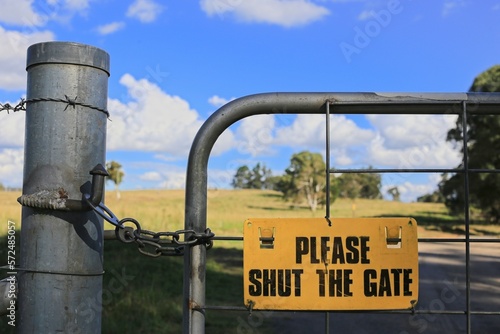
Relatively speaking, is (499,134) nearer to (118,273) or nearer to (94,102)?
(118,273)

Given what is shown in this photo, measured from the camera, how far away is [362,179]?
67.6 m

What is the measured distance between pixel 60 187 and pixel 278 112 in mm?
699

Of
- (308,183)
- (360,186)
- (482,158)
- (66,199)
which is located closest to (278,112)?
(66,199)

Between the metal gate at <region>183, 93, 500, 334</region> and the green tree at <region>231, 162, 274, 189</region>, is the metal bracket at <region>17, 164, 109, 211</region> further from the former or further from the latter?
the green tree at <region>231, 162, 274, 189</region>

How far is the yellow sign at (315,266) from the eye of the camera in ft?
5.43

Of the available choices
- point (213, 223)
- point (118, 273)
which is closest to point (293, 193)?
point (213, 223)

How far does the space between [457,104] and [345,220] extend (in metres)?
0.52

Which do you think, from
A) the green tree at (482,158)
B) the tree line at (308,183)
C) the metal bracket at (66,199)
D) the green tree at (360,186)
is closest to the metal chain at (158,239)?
the metal bracket at (66,199)

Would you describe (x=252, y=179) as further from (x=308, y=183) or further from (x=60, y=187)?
(x=60, y=187)

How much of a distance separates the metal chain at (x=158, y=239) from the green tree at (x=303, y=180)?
44.0m

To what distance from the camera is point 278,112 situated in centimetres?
171

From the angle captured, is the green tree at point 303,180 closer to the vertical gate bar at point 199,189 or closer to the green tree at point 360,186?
the green tree at point 360,186

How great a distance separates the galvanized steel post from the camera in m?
1.44

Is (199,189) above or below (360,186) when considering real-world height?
below
